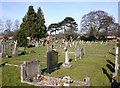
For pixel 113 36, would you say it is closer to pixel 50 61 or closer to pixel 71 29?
pixel 71 29

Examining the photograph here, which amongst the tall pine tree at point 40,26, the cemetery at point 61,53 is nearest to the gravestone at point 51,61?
the cemetery at point 61,53

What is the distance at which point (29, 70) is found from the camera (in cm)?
1111

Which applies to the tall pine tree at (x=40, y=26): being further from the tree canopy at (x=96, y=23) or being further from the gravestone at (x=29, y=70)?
the gravestone at (x=29, y=70)

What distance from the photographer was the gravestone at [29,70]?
416 inches

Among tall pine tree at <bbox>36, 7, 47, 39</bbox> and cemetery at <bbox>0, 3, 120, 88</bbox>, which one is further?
tall pine tree at <bbox>36, 7, 47, 39</bbox>

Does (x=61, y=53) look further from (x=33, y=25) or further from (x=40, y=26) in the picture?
(x=40, y=26)

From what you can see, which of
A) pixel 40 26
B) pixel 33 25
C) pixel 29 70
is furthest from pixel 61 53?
pixel 40 26

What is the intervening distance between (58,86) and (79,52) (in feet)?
39.5

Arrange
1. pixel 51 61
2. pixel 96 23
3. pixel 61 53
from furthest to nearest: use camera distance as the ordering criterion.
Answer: pixel 96 23
pixel 61 53
pixel 51 61

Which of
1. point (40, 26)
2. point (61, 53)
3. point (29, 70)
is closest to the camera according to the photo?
point (29, 70)

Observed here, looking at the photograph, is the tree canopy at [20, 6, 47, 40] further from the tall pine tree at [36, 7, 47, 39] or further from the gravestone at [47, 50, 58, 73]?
the gravestone at [47, 50, 58, 73]

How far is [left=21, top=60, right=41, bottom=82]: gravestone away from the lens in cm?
1056

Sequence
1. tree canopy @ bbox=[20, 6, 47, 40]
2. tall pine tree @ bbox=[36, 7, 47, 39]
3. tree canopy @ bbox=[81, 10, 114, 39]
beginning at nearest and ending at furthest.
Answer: tree canopy @ bbox=[20, 6, 47, 40]
tall pine tree @ bbox=[36, 7, 47, 39]
tree canopy @ bbox=[81, 10, 114, 39]

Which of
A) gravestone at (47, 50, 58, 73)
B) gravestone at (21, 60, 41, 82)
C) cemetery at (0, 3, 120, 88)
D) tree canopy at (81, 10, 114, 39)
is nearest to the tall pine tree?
cemetery at (0, 3, 120, 88)
